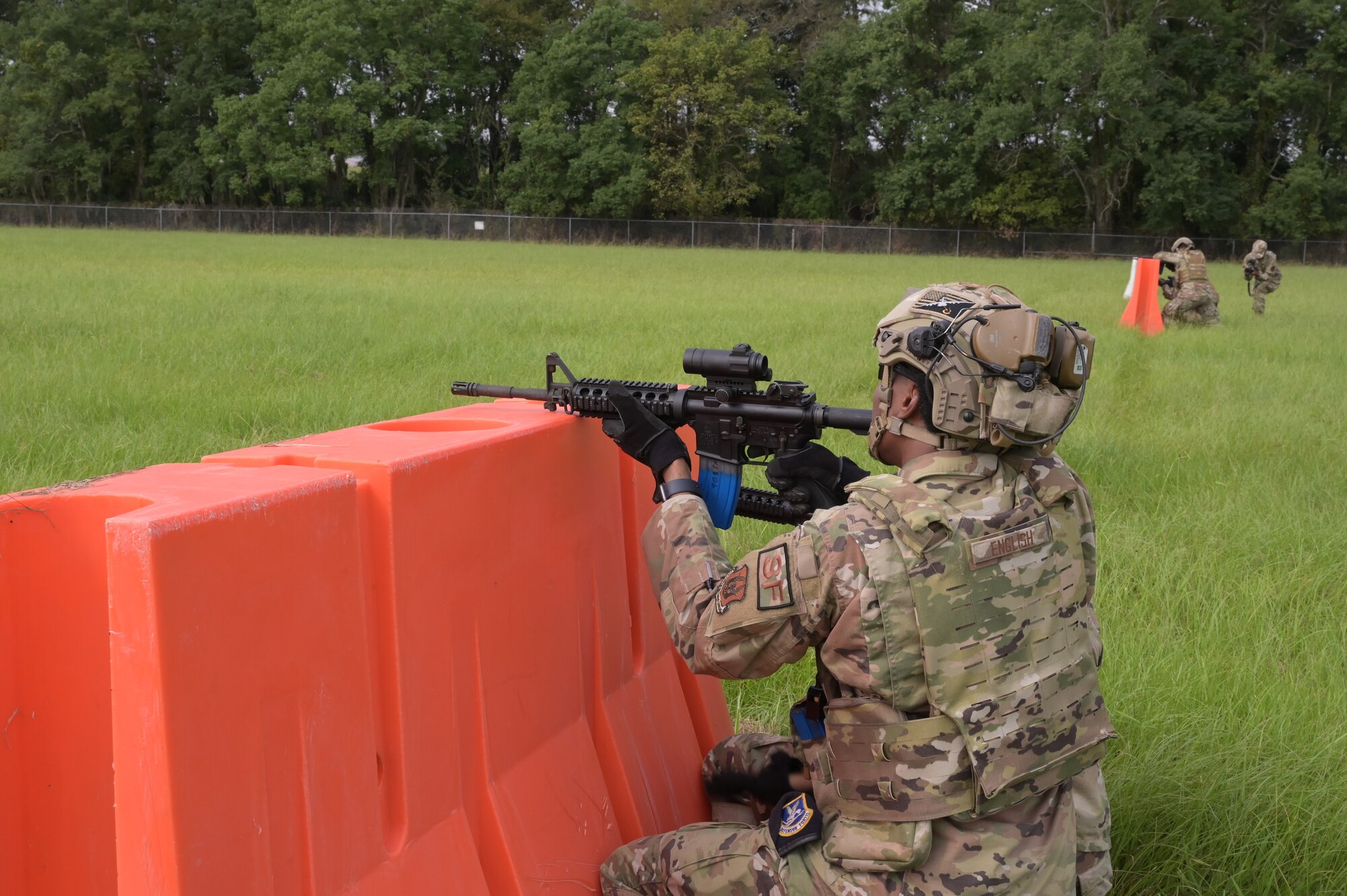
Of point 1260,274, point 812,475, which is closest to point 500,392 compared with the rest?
point 812,475

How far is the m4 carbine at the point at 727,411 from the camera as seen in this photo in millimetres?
2727

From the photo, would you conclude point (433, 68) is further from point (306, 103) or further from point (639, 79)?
point (639, 79)

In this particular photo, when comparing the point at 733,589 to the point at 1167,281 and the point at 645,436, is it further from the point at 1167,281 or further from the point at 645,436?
the point at 1167,281

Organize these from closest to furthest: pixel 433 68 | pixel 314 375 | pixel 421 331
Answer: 1. pixel 314 375
2. pixel 421 331
3. pixel 433 68

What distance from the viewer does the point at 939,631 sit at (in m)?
2.13

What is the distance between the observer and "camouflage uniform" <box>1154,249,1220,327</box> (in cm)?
1473

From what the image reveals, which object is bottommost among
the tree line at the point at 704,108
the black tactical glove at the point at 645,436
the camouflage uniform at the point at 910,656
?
the camouflage uniform at the point at 910,656

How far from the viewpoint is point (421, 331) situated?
10.7 meters

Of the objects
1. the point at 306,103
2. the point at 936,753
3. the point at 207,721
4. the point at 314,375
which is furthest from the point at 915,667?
the point at 306,103

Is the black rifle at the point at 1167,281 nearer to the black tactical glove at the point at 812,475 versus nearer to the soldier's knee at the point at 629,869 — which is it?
the black tactical glove at the point at 812,475

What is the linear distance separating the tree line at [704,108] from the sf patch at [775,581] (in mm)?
44493

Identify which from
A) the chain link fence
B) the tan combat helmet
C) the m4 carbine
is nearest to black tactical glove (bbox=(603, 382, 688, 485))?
the m4 carbine

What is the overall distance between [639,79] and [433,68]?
1002cm

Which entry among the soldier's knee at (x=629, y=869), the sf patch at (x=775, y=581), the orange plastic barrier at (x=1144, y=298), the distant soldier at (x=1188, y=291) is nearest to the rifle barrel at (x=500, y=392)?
the sf patch at (x=775, y=581)
